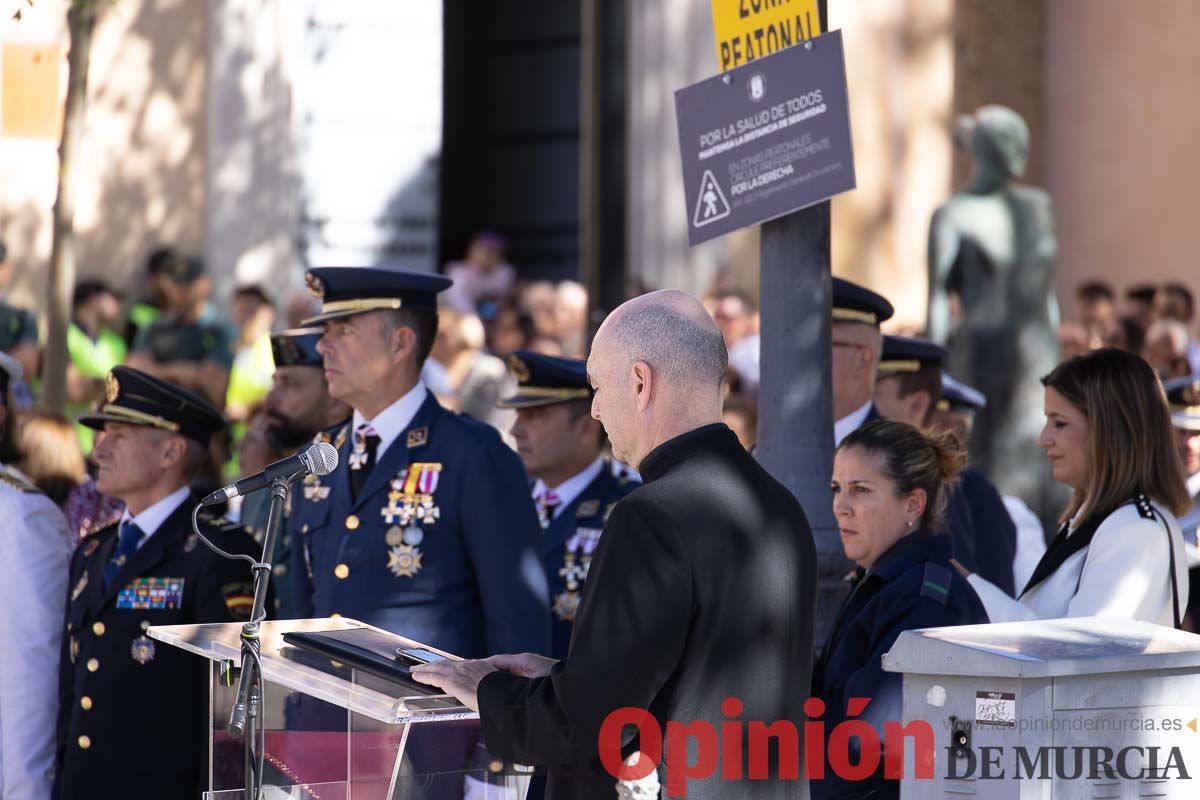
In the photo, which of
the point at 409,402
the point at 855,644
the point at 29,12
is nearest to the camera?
the point at 855,644

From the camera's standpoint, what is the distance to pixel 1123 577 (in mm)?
4289

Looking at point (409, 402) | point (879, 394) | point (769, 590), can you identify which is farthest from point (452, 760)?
point (879, 394)

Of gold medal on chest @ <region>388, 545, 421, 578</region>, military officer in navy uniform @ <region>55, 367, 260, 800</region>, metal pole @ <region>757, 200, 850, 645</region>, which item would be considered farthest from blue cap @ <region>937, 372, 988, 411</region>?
military officer in navy uniform @ <region>55, 367, 260, 800</region>

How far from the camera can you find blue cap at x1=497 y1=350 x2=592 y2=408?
6.53 metres

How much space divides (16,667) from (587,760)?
262cm

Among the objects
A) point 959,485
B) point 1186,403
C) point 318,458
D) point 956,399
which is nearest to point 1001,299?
point 956,399

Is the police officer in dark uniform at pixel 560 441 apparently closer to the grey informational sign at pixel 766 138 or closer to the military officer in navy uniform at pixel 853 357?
the military officer in navy uniform at pixel 853 357

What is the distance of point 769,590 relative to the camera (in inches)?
120

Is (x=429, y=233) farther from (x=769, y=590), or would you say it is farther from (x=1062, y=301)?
(x=769, y=590)

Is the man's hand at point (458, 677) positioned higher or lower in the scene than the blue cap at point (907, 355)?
lower

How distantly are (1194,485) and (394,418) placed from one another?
2.81 m

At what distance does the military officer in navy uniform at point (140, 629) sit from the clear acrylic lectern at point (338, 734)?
1117 millimetres

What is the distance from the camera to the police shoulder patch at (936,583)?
159 inches

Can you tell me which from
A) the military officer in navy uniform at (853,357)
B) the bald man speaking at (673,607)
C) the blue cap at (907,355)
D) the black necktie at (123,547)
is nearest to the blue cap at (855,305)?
the military officer in navy uniform at (853,357)
